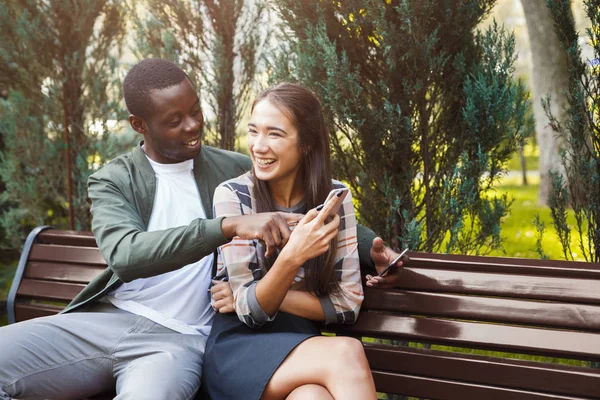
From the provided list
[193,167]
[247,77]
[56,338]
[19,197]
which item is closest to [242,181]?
[193,167]

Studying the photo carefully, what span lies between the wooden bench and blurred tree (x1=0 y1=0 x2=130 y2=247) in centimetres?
342

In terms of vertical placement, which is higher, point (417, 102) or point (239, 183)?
point (417, 102)

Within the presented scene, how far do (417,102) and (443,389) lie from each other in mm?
1610

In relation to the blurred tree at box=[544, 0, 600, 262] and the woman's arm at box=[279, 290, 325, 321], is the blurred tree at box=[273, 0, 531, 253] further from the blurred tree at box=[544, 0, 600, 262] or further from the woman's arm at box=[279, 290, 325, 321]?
the woman's arm at box=[279, 290, 325, 321]

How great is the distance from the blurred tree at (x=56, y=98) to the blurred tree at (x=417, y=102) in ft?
7.60

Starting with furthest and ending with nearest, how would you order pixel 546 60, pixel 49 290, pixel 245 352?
1. pixel 546 60
2. pixel 49 290
3. pixel 245 352

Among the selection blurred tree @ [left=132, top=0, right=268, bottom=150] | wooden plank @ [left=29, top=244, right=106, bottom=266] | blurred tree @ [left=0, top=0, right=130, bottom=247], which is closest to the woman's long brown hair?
wooden plank @ [left=29, top=244, right=106, bottom=266]

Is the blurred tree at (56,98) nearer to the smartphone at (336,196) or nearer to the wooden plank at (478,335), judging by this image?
the wooden plank at (478,335)

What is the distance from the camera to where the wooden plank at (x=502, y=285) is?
255 cm

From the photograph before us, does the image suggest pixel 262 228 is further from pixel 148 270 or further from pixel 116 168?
pixel 116 168

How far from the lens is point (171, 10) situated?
4891mm

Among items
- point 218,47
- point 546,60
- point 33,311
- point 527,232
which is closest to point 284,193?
point 33,311

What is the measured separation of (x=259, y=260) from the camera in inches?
102

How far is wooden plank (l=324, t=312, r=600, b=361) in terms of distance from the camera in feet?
8.16
